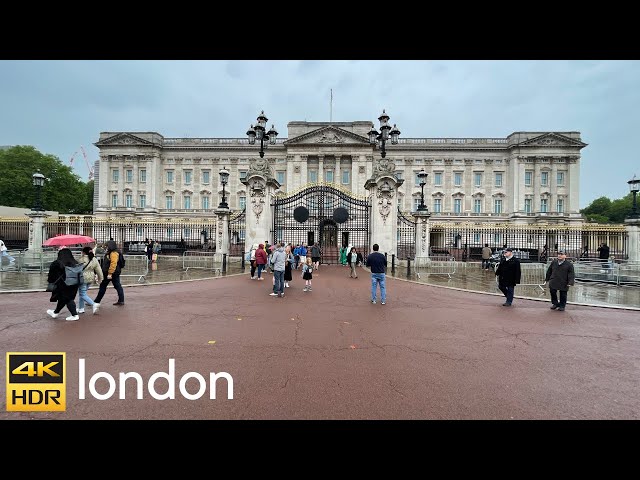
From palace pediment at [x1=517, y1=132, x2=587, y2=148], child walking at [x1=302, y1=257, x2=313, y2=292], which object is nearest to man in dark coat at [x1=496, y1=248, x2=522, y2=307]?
child walking at [x1=302, y1=257, x2=313, y2=292]

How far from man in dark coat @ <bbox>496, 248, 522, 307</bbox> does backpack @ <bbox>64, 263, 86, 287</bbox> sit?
10.8 metres

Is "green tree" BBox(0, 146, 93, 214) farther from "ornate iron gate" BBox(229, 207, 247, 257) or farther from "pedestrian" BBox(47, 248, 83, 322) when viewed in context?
A: "pedestrian" BBox(47, 248, 83, 322)

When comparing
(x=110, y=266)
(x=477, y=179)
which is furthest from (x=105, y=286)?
(x=477, y=179)

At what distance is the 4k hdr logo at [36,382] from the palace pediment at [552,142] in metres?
69.0

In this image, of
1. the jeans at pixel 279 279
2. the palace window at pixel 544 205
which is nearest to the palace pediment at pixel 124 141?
the jeans at pixel 279 279

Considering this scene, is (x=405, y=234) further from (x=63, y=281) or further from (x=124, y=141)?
(x=124, y=141)

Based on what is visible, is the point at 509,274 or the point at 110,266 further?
the point at 509,274

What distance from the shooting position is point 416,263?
18984 mm

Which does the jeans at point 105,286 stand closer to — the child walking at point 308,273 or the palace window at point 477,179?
the child walking at point 308,273

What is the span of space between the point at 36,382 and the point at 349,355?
4.23m

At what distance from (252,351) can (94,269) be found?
481cm

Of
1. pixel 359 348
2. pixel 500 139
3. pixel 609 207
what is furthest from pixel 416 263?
pixel 609 207

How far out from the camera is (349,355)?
16.9ft

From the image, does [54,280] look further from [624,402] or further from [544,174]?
[544,174]
